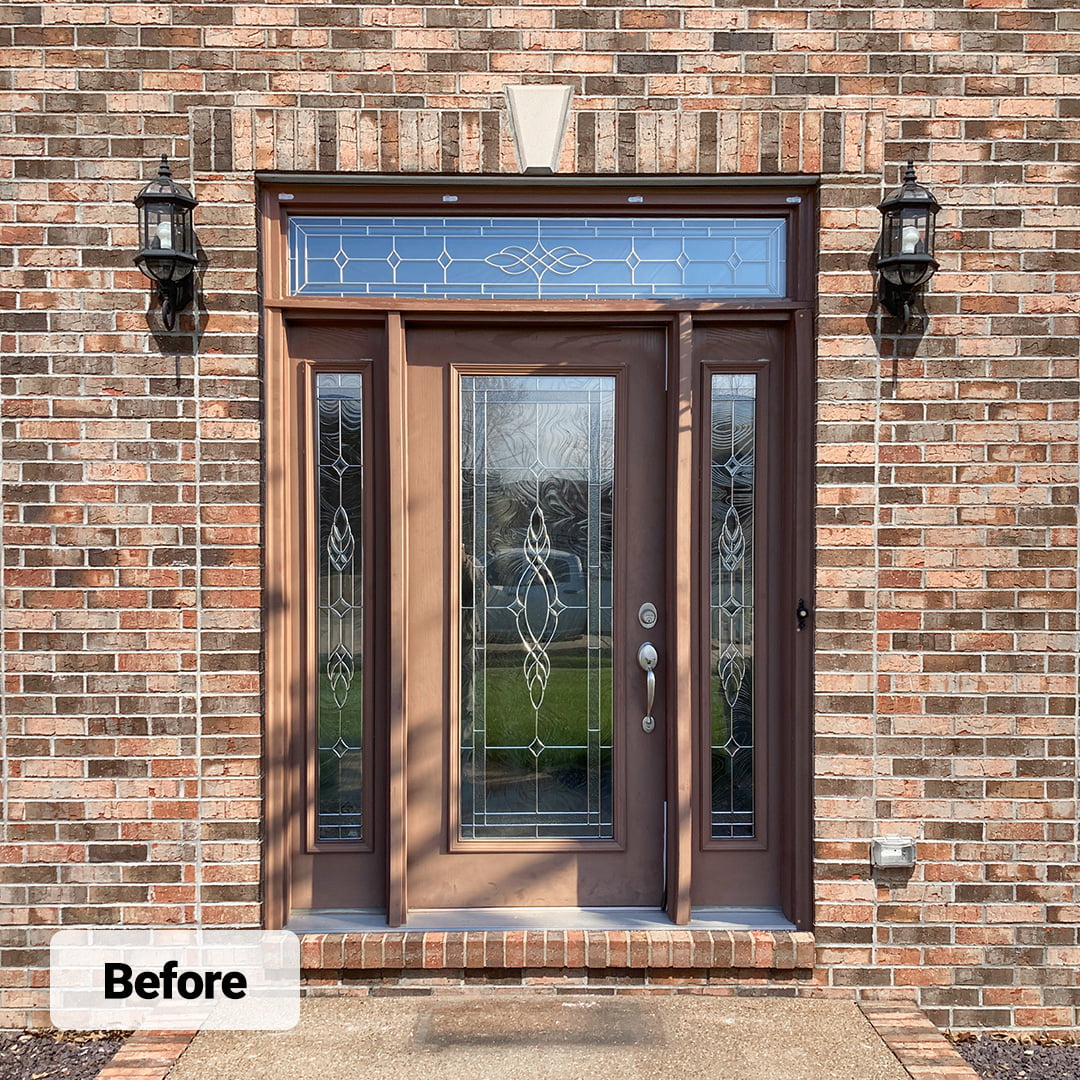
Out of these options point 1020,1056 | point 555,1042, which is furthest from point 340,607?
point 1020,1056

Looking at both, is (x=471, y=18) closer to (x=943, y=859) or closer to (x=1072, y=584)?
(x=1072, y=584)

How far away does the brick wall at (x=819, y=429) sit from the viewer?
3088mm

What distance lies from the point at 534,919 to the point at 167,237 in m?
2.71

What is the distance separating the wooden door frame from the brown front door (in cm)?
9

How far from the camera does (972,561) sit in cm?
316

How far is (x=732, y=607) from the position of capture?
10.9 feet

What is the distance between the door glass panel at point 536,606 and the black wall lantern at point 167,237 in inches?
41.5

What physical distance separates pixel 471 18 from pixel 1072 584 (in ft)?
9.57

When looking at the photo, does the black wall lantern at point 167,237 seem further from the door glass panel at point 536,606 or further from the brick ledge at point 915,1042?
the brick ledge at point 915,1042

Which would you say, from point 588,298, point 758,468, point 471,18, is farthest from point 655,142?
point 758,468

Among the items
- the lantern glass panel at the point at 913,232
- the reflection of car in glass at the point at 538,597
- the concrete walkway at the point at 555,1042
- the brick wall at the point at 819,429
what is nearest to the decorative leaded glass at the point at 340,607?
the brick wall at the point at 819,429

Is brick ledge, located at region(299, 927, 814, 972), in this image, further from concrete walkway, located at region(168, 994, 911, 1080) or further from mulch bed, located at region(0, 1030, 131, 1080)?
mulch bed, located at region(0, 1030, 131, 1080)

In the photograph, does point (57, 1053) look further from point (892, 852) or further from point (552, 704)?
point (892, 852)

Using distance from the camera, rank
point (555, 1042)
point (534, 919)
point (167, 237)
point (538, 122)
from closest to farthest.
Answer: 1. point (555, 1042)
2. point (167, 237)
3. point (538, 122)
4. point (534, 919)
